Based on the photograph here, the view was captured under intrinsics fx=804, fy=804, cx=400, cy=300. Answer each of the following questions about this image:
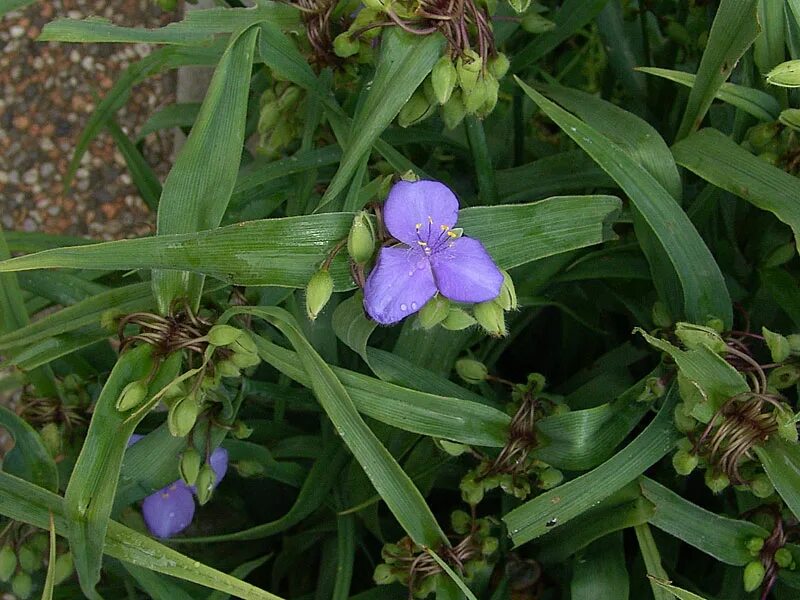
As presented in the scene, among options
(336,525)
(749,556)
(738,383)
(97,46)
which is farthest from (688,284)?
(97,46)

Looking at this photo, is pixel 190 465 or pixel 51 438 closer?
pixel 190 465

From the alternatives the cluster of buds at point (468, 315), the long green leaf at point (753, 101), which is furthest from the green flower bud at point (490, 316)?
the long green leaf at point (753, 101)

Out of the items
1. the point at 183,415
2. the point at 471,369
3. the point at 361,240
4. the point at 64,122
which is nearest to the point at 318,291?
the point at 361,240

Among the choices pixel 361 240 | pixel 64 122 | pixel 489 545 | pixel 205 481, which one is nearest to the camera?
pixel 361 240

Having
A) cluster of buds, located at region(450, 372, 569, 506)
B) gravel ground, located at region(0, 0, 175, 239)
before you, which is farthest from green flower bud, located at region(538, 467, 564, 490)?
gravel ground, located at region(0, 0, 175, 239)

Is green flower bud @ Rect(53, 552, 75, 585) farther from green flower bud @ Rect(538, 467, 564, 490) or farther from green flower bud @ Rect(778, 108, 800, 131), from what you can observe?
green flower bud @ Rect(778, 108, 800, 131)

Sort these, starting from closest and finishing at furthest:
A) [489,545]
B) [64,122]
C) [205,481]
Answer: [205,481] < [489,545] < [64,122]

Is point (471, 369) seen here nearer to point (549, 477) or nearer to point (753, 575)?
point (549, 477)
